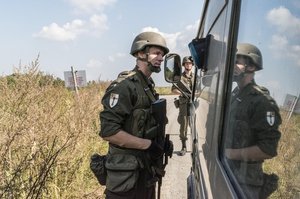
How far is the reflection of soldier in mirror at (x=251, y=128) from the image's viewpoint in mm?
903

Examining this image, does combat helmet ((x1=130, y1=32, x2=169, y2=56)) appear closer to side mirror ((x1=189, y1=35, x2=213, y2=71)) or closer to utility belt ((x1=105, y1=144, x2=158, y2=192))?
side mirror ((x1=189, y1=35, x2=213, y2=71))

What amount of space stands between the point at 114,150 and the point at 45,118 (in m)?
1.02

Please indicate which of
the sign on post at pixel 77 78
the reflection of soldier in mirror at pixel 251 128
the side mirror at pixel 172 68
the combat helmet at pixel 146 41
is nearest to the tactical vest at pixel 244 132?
the reflection of soldier in mirror at pixel 251 128

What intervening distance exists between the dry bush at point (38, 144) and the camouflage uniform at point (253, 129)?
1672 mm

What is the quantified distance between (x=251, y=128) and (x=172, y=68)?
8.46ft

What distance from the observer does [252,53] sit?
110cm

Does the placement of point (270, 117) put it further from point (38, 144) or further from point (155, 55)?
point (38, 144)

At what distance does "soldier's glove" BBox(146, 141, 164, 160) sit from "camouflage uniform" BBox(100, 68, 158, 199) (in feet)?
0.15

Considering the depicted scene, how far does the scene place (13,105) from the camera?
3682mm

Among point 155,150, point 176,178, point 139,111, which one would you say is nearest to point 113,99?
point 139,111

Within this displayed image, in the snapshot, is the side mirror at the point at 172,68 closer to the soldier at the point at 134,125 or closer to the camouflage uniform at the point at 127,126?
the soldier at the point at 134,125

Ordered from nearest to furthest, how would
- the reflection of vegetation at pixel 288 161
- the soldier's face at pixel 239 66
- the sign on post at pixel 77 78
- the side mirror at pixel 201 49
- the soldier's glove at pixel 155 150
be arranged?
the reflection of vegetation at pixel 288 161 → the soldier's face at pixel 239 66 → the side mirror at pixel 201 49 → the soldier's glove at pixel 155 150 → the sign on post at pixel 77 78

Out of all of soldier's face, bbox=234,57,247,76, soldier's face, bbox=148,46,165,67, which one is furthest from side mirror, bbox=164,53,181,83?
soldier's face, bbox=234,57,247,76

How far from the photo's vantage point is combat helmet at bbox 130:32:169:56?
2709 mm
